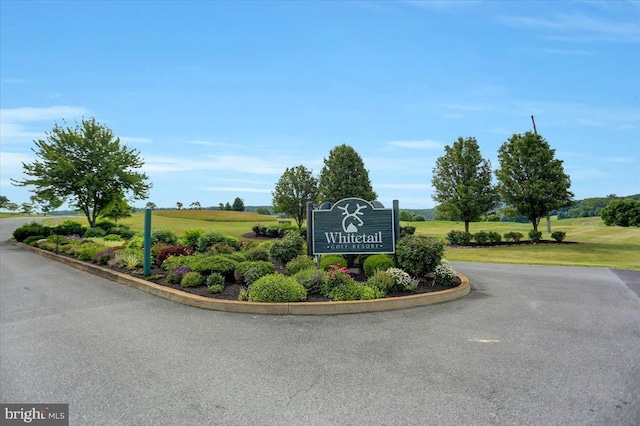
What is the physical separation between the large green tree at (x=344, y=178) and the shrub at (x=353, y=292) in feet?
81.7

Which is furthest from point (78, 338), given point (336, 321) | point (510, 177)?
point (510, 177)

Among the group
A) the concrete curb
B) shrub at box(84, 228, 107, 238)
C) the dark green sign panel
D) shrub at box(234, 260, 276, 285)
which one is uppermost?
the dark green sign panel

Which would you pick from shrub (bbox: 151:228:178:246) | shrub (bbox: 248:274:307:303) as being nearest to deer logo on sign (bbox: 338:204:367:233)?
shrub (bbox: 248:274:307:303)

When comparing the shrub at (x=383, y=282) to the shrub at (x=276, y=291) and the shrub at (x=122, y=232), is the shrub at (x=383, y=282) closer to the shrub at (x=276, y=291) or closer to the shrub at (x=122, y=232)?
the shrub at (x=276, y=291)

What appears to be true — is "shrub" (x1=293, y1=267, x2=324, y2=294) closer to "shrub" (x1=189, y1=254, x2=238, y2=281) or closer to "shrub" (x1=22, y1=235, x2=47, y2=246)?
"shrub" (x1=189, y1=254, x2=238, y2=281)

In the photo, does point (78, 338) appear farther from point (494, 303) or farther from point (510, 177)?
point (510, 177)

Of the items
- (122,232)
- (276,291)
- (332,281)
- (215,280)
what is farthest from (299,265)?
(122,232)

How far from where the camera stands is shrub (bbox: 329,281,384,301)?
25.8ft

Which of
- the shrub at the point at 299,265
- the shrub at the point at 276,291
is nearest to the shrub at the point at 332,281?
the shrub at the point at 276,291

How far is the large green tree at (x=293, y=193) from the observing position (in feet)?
112

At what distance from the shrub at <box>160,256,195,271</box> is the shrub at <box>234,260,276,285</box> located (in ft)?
6.61

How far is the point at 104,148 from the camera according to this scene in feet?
94.5

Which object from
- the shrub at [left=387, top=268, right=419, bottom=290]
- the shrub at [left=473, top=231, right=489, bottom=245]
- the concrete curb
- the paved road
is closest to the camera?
the paved road

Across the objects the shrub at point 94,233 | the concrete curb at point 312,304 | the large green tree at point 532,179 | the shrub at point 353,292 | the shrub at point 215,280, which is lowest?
the concrete curb at point 312,304
